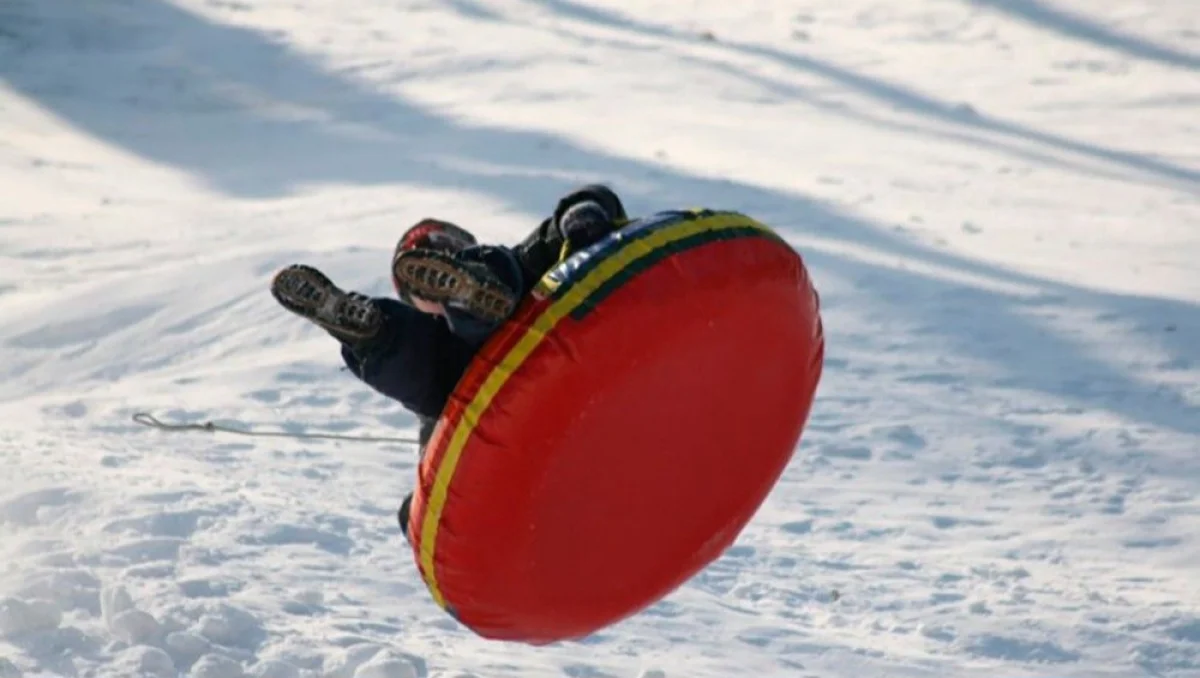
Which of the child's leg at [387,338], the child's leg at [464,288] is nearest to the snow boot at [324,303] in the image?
the child's leg at [387,338]

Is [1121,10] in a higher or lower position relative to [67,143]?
higher

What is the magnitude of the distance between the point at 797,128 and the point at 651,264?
8.17 m

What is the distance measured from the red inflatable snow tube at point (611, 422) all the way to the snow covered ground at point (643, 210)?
1.17 metres

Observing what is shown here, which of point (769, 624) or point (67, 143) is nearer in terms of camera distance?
point (769, 624)

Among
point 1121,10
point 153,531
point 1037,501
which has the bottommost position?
point 153,531

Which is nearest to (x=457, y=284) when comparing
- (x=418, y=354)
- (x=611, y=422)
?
(x=418, y=354)

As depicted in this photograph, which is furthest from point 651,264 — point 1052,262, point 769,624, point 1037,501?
point 1052,262

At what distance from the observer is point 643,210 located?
9.70 m

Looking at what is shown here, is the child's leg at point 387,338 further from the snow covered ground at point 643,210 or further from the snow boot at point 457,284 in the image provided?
the snow covered ground at point 643,210

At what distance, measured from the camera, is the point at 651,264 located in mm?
3492

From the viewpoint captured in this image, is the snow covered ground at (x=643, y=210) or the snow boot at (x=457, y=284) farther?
the snow covered ground at (x=643, y=210)

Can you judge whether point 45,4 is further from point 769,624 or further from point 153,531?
point 769,624

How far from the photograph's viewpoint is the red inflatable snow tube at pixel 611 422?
11.3 ft

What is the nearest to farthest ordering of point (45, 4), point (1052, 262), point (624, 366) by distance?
point (624, 366) → point (1052, 262) → point (45, 4)
